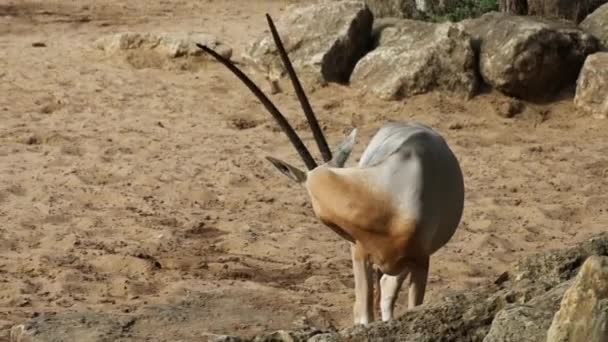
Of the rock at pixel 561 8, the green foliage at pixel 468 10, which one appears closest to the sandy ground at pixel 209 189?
the rock at pixel 561 8

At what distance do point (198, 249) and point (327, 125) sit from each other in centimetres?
252

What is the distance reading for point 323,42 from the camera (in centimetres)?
1020

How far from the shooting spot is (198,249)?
7.05 m

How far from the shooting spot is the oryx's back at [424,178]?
16.3 feet

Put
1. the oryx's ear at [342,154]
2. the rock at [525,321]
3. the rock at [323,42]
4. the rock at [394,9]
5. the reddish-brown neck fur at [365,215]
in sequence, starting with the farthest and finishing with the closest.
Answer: the rock at [394,9] < the rock at [323,42] < the oryx's ear at [342,154] < the reddish-brown neck fur at [365,215] < the rock at [525,321]

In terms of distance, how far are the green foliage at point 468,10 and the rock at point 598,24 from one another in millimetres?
1024

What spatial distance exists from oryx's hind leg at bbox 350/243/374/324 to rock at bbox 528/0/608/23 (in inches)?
230

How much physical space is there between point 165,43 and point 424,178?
6012 millimetres

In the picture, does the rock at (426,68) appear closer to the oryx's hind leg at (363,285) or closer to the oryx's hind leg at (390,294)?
the oryx's hind leg at (390,294)

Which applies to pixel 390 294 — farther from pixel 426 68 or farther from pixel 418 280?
pixel 426 68

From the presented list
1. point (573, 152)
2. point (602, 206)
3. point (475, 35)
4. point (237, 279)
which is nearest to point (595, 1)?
point (475, 35)

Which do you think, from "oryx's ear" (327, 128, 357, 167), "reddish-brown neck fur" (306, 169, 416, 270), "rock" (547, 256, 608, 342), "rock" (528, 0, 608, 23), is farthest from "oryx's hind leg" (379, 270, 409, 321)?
"rock" (528, 0, 608, 23)

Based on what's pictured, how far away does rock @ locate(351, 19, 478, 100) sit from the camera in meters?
9.75

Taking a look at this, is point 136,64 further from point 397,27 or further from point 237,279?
point 237,279
